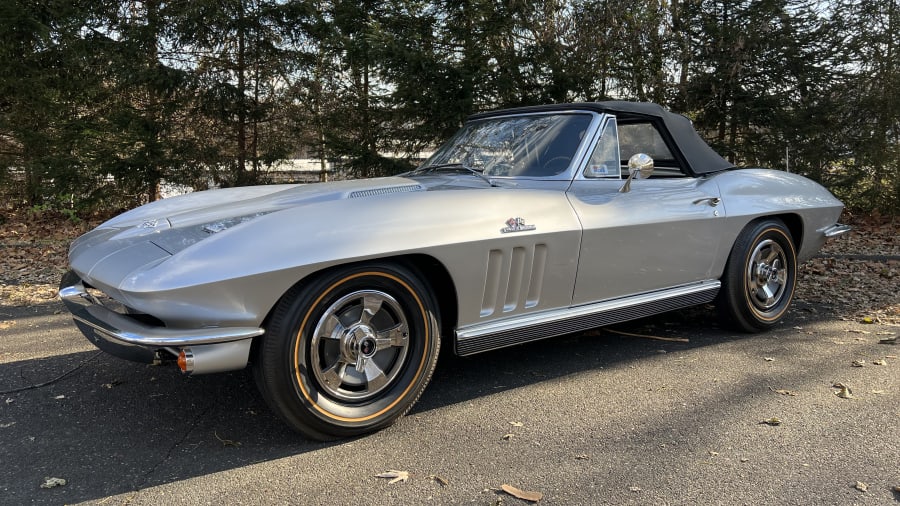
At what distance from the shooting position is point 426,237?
269cm

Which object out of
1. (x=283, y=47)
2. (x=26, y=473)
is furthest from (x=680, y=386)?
(x=283, y=47)

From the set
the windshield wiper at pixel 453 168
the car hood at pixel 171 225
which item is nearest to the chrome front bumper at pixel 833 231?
the windshield wiper at pixel 453 168

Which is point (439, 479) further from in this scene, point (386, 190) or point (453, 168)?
point (453, 168)

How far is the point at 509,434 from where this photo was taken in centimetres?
270

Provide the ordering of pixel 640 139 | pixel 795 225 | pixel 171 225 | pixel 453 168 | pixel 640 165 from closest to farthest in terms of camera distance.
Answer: pixel 171 225, pixel 640 165, pixel 453 168, pixel 640 139, pixel 795 225

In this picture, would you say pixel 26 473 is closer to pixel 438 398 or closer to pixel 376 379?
pixel 376 379

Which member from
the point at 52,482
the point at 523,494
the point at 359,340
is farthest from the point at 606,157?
the point at 52,482

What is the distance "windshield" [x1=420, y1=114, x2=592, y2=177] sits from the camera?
353 centimetres

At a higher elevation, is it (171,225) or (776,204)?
(776,204)

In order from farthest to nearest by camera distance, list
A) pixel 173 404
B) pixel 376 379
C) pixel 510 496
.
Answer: pixel 173 404
pixel 376 379
pixel 510 496

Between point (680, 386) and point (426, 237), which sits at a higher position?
point (426, 237)

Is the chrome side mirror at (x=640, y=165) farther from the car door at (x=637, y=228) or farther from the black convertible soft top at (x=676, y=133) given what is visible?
the black convertible soft top at (x=676, y=133)

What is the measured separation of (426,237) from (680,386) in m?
1.63

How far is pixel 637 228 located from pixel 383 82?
640 cm
